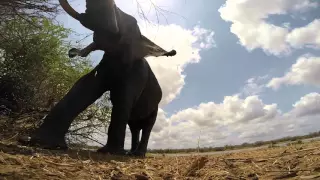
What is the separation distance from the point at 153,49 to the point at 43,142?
3306mm

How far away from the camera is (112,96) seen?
775 centimetres

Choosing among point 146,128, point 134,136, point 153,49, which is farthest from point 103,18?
point 134,136

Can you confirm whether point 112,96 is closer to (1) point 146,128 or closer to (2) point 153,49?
(2) point 153,49

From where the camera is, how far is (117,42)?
24.5 feet

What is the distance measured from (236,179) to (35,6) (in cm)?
689

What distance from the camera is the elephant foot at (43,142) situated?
622cm

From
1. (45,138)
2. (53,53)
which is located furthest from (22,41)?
(45,138)

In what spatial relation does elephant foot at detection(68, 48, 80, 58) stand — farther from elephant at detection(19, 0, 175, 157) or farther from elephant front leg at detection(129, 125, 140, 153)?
elephant front leg at detection(129, 125, 140, 153)

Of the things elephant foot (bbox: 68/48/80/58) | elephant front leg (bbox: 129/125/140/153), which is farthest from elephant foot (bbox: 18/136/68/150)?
elephant front leg (bbox: 129/125/140/153)

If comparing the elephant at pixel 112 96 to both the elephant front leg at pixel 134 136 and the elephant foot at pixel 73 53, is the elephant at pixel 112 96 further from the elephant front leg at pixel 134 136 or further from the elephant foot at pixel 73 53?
the elephant front leg at pixel 134 136

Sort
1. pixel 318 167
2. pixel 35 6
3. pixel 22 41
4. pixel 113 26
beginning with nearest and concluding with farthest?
pixel 318 167 < pixel 113 26 < pixel 35 6 < pixel 22 41

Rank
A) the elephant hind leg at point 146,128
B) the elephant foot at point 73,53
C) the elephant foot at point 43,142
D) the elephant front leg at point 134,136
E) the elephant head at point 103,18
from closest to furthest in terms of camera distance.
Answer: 1. the elephant foot at point 43,142
2. the elephant head at point 103,18
3. the elephant foot at point 73,53
4. the elephant hind leg at point 146,128
5. the elephant front leg at point 134,136

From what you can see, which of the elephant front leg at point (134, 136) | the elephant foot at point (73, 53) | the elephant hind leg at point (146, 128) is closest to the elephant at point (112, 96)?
the elephant hind leg at point (146, 128)

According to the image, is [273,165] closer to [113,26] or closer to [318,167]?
[318,167]
